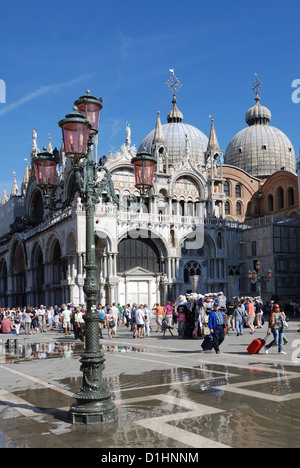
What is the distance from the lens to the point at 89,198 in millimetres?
8562

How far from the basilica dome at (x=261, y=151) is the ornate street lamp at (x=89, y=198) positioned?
48.0 meters

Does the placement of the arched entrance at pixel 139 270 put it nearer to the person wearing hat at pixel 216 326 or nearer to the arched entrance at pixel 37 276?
the arched entrance at pixel 37 276

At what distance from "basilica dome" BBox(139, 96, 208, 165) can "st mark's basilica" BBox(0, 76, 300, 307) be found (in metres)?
5.17

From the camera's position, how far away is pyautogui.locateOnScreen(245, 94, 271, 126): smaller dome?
203ft

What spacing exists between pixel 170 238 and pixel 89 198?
105ft

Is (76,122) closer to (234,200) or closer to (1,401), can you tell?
(1,401)

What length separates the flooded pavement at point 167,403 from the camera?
634 cm

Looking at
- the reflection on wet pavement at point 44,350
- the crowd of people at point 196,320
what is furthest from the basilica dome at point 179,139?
the reflection on wet pavement at point 44,350

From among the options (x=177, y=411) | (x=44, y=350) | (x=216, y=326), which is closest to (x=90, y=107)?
(x=177, y=411)

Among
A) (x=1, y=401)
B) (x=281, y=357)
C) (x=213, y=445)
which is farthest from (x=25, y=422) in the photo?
(x=281, y=357)

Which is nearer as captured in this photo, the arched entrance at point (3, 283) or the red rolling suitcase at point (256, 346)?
the red rolling suitcase at point (256, 346)

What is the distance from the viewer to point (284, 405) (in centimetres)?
784

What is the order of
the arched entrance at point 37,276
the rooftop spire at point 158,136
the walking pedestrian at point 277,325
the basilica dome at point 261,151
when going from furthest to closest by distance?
1. the basilica dome at point 261,151
2. the arched entrance at point 37,276
3. the rooftop spire at point 158,136
4. the walking pedestrian at point 277,325

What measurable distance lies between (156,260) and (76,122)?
3255 centimetres
